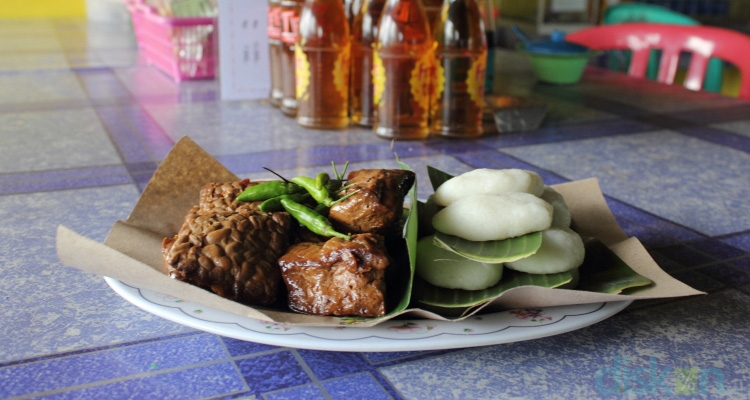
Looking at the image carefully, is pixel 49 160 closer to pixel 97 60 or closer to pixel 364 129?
pixel 364 129

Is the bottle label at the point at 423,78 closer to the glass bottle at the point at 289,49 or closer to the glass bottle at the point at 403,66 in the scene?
the glass bottle at the point at 403,66

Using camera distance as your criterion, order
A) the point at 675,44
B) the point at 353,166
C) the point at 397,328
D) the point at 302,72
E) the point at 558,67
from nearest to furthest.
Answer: the point at 397,328 → the point at 353,166 → the point at 302,72 → the point at 558,67 → the point at 675,44

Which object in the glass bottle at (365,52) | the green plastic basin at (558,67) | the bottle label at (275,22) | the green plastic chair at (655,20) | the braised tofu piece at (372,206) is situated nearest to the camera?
the braised tofu piece at (372,206)

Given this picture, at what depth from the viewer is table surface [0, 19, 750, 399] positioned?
0.57 metres

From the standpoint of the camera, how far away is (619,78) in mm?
2189

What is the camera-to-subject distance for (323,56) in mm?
1440

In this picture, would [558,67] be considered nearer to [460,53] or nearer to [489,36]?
[489,36]

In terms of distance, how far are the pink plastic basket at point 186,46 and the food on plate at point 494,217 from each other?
1519mm

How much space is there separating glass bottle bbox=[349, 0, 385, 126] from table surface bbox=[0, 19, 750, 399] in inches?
2.2

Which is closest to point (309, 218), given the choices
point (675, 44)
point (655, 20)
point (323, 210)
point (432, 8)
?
point (323, 210)

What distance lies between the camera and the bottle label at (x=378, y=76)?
137 centimetres

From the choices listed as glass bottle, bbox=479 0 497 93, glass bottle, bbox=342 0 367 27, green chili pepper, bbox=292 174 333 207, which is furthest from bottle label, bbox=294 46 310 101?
green chili pepper, bbox=292 174 333 207

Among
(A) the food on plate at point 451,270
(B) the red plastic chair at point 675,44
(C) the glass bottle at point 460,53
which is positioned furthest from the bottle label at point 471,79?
(B) the red plastic chair at point 675,44

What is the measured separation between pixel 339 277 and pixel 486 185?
0.57 ft
